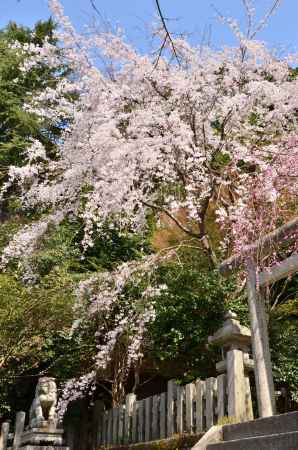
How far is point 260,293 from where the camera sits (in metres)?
5.79

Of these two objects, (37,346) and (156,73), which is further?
(37,346)

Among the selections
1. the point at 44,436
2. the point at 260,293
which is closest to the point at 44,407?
the point at 44,436

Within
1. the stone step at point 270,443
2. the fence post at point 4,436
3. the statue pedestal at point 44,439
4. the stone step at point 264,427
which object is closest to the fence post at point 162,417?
the statue pedestal at point 44,439

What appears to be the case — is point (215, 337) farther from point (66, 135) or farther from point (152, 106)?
point (66, 135)

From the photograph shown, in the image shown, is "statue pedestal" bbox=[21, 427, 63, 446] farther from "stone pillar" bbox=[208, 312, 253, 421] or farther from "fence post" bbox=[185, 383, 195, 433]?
"stone pillar" bbox=[208, 312, 253, 421]

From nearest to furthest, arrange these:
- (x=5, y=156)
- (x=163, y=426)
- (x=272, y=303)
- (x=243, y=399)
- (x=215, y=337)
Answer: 1. (x=243, y=399)
2. (x=215, y=337)
3. (x=163, y=426)
4. (x=272, y=303)
5. (x=5, y=156)

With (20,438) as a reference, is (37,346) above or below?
above

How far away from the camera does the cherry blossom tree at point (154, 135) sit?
261 inches

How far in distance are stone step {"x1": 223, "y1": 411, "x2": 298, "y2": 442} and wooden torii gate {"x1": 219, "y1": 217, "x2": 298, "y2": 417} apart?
3.07 feet

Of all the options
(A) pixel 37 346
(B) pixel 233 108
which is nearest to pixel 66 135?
(B) pixel 233 108

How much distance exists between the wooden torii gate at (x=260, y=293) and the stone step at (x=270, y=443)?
1531 mm

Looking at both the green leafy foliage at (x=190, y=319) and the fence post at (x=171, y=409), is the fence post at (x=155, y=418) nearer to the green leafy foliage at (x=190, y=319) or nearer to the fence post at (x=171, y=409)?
the fence post at (x=171, y=409)

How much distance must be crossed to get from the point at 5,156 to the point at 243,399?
10822 mm

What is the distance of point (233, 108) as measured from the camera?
693 centimetres
